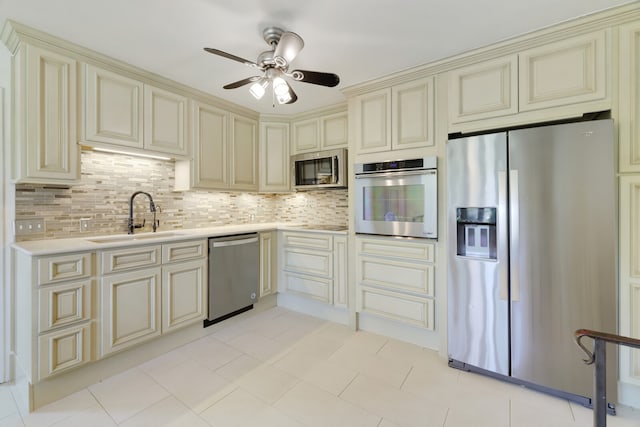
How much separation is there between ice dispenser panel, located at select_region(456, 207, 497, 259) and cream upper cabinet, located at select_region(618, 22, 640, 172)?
2.38 feet

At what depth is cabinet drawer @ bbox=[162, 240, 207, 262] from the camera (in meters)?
2.23

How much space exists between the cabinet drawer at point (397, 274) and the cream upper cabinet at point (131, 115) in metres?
2.01

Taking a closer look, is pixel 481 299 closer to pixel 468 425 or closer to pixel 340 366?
pixel 468 425

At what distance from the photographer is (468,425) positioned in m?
1.52

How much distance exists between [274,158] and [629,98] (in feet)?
9.73

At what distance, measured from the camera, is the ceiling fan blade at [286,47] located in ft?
5.45

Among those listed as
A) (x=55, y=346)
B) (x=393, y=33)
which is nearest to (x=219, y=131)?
(x=393, y=33)

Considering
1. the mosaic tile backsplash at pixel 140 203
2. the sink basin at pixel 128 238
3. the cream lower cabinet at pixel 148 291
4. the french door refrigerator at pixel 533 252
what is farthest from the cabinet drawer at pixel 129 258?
the french door refrigerator at pixel 533 252

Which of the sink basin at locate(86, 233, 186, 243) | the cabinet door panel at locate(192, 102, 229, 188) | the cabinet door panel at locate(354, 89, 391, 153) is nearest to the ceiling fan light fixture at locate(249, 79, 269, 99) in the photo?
the cabinet door panel at locate(354, 89, 391, 153)

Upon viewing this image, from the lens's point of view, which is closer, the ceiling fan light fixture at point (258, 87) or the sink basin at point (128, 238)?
the ceiling fan light fixture at point (258, 87)

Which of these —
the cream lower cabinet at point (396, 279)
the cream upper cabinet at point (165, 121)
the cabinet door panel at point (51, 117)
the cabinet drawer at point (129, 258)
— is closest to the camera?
the cabinet door panel at point (51, 117)

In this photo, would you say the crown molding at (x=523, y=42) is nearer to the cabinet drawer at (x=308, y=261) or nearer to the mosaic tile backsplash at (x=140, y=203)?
the mosaic tile backsplash at (x=140, y=203)

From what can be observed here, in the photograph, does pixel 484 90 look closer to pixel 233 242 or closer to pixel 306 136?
pixel 306 136

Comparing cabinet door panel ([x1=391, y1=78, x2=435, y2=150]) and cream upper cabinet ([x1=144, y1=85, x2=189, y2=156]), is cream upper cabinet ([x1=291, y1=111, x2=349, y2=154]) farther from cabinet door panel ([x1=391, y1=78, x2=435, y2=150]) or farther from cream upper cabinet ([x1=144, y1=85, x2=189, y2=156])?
cream upper cabinet ([x1=144, y1=85, x2=189, y2=156])
